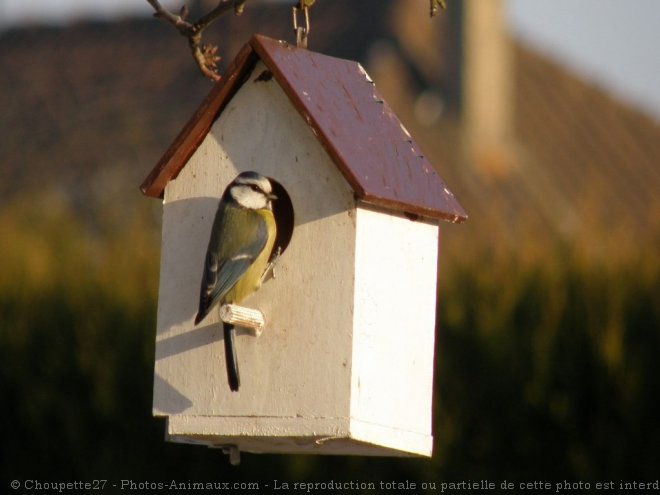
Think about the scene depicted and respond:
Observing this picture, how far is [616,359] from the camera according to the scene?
6996mm

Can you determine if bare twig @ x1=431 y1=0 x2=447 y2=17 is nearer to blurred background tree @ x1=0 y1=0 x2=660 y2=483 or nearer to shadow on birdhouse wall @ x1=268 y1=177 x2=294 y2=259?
shadow on birdhouse wall @ x1=268 y1=177 x2=294 y2=259

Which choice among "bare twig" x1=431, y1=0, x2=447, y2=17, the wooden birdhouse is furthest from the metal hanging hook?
"bare twig" x1=431, y1=0, x2=447, y2=17

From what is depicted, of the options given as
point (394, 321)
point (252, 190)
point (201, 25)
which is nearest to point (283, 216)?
point (252, 190)

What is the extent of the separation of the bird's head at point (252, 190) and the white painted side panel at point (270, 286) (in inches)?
2.9

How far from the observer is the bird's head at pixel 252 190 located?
12.0ft

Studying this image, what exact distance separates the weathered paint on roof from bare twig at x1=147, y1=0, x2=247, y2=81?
153 mm

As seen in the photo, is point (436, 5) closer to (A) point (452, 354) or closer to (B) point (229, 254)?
(B) point (229, 254)

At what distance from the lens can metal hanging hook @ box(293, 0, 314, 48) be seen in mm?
3350

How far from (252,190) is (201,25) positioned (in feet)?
1.95

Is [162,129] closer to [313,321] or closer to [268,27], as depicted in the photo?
[268,27]

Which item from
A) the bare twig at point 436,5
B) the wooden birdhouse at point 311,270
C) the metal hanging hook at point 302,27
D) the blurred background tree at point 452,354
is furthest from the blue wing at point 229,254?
the blurred background tree at point 452,354

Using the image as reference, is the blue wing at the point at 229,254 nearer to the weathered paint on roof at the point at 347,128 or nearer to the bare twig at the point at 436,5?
the weathered paint on roof at the point at 347,128

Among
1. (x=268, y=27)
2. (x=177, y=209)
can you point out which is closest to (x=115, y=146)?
(x=268, y=27)

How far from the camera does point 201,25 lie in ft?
10.5
